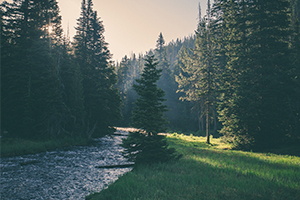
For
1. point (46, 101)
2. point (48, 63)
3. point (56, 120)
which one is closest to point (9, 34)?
point (48, 63)

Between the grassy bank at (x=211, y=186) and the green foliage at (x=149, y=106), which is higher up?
the green foliage at (x=149, y=106)

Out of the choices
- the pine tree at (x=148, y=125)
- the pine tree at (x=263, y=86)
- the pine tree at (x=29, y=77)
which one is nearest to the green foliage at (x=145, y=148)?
the pine tree at (x=148, y=125)

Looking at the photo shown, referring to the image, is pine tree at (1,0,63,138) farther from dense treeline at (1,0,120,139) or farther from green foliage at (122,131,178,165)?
green foliage at (122,131,178,165)

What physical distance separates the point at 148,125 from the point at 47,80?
1741 centimetres

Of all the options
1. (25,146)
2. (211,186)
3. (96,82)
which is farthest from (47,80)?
(211,186)

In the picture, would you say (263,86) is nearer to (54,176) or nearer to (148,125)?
(148,125)

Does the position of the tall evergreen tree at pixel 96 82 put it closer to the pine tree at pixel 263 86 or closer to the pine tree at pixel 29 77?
the pine tree at pixel 29 77

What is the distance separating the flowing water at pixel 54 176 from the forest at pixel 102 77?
21.7ft

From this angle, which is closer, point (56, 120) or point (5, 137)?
point (5, 137)

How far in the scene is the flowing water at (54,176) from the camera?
8.80m

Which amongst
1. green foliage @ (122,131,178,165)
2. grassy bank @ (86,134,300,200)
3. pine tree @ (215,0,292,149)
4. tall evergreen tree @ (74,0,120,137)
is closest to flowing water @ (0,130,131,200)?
green foliage @ (122,131,178,165)

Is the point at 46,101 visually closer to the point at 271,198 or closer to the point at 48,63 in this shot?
the point at 48,63

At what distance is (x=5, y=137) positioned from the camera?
19141 mm

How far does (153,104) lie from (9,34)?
2314cm
